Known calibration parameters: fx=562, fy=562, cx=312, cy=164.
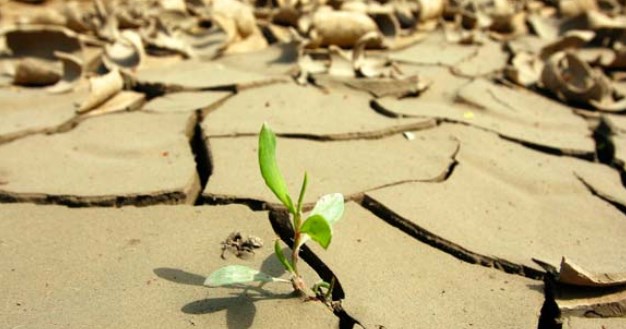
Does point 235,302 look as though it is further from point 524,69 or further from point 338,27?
point 524,69

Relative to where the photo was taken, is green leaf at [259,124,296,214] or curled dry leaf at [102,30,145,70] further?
curled dry leaf at [102,30,145,70]

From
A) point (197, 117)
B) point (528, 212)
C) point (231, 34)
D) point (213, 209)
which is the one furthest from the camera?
point (231, 34)

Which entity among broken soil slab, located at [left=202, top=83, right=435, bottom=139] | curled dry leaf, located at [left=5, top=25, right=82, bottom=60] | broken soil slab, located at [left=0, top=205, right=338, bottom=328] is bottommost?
broken soil slab, located at [left=0, top=205, right=338, bottom=328]

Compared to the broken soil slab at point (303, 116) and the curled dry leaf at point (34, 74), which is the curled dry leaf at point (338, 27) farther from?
the curled dry leaf at point (34, 74)

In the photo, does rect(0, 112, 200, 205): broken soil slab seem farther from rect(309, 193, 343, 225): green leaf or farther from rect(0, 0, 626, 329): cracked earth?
rect(309, 193, 343, 225): green leaf

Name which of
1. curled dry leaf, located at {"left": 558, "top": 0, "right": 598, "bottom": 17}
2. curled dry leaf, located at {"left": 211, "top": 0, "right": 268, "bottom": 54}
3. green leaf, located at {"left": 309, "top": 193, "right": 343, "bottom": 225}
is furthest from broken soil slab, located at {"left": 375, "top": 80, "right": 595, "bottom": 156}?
curled dry leaf, located at {"left": 558, "top": 0, "right": 598, "bottom": 17}

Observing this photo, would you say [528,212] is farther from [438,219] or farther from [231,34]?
[231,34]

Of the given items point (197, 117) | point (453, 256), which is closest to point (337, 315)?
point (453, 256)
